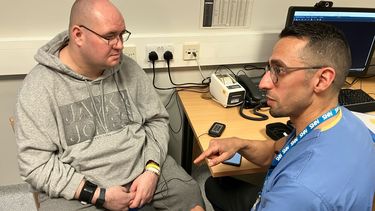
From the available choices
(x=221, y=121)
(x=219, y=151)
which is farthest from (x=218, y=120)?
(x=219, y=151)

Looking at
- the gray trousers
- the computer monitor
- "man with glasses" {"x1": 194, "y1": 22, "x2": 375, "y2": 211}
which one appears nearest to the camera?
"man with glasses" {"x1": 194, "y1": 22, "x2": 375, "y2": 211}

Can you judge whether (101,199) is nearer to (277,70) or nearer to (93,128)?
(93,128)

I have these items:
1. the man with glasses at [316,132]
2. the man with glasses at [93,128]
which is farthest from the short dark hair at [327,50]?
the man with glasses at [93,128]

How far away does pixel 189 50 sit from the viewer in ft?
6.02

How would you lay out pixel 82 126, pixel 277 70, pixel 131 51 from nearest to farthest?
pixel 277 70 < pixel 82 126 < pixel 131 51

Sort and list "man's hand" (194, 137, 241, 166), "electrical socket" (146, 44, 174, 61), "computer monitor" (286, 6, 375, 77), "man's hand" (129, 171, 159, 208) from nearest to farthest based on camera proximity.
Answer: "man's hand" (194, 137, 241, 166), "man's hand" (129, 171, 159, 208), "computer monitor" (286, 6, 375, 77), "electrical socket" (146, 44, 174, 61)

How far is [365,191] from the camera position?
3.00 feet

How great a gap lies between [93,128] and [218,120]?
0.58 meters

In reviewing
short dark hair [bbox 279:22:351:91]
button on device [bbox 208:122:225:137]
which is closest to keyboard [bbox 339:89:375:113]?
button on device [bbox 208:122:225:137]

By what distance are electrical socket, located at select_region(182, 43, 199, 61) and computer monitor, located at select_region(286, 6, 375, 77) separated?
0.49 m

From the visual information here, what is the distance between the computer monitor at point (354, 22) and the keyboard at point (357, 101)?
0.15 m

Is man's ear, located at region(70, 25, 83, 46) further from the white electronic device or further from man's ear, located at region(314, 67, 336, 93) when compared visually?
man's ear, located at region(314, 67, 336, 93)

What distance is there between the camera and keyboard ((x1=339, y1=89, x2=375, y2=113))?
1.71 metres

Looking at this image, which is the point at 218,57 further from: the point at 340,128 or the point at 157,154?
the point at 340,128
